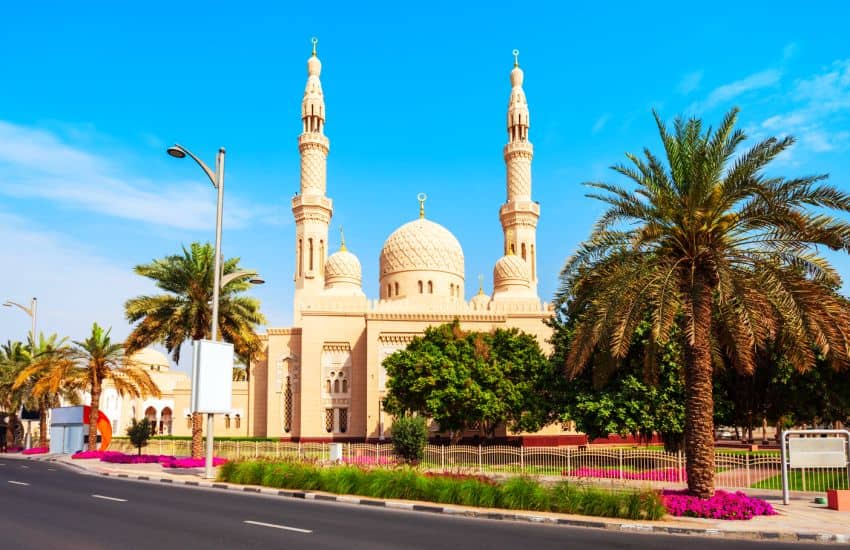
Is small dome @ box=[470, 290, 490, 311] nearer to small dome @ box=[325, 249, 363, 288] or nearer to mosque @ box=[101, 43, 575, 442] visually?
mosque @ box=[101, 43, 575, 442]

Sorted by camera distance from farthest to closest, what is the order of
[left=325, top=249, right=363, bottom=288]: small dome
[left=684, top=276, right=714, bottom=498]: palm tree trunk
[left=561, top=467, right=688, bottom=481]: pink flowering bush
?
[left=325, top=249, right=363, bottom=288]: small dome
[left=561, top=467, right=688, bottom=481]: pink flowering bush
[left=684, top=276, right=714, bottom=498]: palm tree trunk

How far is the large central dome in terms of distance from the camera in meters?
52.6

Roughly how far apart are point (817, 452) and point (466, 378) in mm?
21882

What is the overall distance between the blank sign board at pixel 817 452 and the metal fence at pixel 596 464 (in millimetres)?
2637

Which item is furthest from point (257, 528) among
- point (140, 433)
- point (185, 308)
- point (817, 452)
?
point (140, 433)

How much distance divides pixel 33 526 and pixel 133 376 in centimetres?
2413

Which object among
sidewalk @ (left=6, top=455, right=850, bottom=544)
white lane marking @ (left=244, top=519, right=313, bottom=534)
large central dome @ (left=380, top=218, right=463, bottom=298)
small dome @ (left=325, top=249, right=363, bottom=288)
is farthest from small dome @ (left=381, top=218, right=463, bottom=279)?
white lane marking @ (left=244, top=519, right=313, bottom=534)

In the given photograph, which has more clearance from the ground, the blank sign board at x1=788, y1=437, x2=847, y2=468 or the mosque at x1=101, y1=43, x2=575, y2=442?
the mosque at x1=101, y1=43, x2=575, y2=442

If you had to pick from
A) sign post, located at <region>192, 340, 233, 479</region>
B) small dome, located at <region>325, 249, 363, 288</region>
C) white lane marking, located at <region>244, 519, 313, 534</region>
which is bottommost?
white lane marking, located at <region>244, 519, 313, 534</region>

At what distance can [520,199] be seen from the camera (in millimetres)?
54000

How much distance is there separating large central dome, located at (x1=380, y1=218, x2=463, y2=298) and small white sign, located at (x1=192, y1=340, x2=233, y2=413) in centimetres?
3136

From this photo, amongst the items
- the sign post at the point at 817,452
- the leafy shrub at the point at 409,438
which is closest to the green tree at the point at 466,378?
the leafy shrub at the point at 409,438

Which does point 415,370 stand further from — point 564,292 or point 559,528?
point 559,528

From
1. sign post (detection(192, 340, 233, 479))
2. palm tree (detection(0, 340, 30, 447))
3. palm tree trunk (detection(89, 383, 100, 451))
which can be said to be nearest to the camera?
sign post (detection(192, 340, 233, 479))
